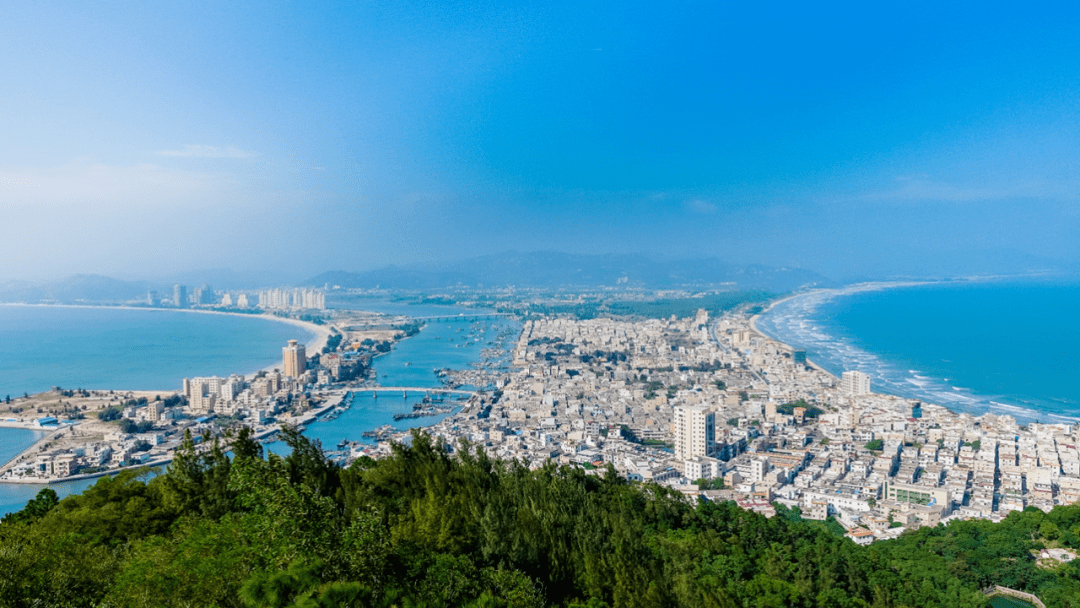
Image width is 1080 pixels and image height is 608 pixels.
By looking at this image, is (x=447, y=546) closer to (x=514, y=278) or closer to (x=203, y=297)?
(x=203, y=297)

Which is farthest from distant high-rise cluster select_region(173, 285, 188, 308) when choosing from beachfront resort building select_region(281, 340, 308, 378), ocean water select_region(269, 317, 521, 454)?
beachfront resort building select_region(281, 340, 308, 378)

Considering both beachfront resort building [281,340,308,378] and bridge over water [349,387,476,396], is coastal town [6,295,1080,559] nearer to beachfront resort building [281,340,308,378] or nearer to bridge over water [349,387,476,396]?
beachfront resort building [281,340,308,378]

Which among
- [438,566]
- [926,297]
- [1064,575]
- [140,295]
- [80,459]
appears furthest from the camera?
[140,295]

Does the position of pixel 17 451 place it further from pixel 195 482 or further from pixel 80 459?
pixel 195 482

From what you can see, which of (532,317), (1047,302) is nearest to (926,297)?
(1047,302)

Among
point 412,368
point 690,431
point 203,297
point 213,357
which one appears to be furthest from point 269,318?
point 690,431

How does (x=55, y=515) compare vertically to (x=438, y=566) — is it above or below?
below
